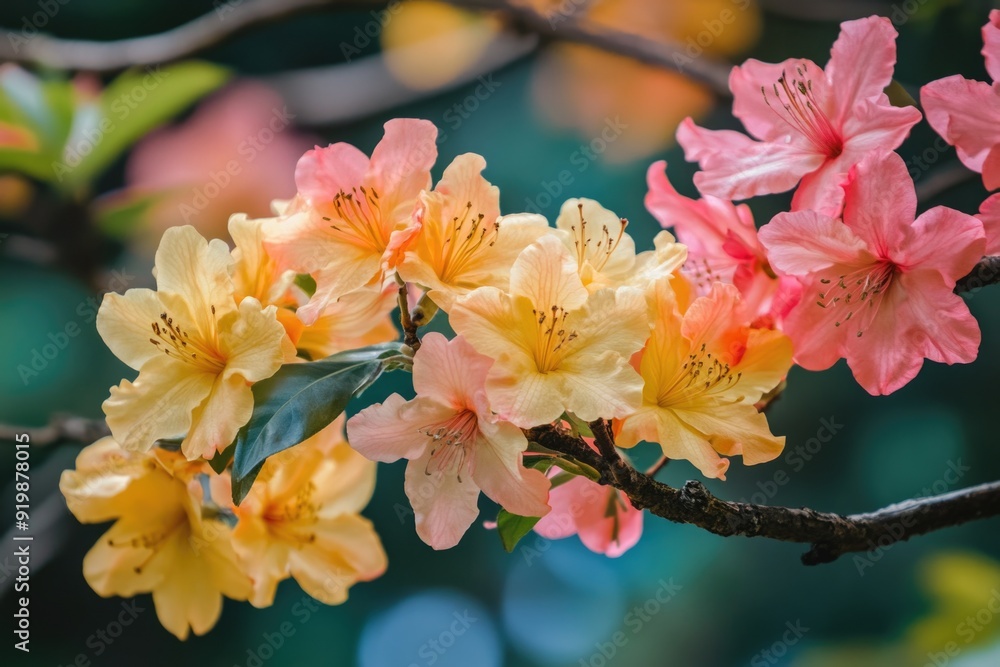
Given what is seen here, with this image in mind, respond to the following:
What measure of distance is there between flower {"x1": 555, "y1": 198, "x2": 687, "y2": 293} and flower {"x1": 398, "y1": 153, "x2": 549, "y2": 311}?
28 mm

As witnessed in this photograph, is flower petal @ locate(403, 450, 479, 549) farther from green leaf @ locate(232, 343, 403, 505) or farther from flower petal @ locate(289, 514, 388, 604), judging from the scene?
flower petal @ locate(289, 514, 388, 604)

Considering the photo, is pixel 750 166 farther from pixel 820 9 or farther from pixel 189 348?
pixel 820 9

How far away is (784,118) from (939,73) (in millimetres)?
1297

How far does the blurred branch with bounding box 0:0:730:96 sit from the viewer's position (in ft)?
3.37

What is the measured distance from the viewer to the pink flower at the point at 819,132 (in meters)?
0.47

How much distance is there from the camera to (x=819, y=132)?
50cm

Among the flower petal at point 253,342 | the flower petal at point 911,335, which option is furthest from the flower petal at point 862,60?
the flower petal at point 253,342

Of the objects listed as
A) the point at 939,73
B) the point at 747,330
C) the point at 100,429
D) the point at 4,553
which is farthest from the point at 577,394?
the point at 939,73

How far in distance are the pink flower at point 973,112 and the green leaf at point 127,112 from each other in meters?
0.88

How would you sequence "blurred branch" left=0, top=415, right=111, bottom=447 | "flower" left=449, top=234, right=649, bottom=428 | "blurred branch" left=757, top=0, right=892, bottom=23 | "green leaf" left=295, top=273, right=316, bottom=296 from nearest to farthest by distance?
"flower" left=449, top=234, right=649, bottom=428
"green leaf" left=295, top=273, right=316, bottom=296
"blurred branch" left=0, top=415, right=111, bottom=447
"blurred branch" left=757, top=0, right=892, bottom=23

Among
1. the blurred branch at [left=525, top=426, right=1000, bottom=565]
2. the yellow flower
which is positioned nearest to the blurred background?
the yellow flower

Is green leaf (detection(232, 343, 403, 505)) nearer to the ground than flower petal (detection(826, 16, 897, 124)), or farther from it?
A: nearer to the ground

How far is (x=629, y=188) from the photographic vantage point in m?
1.89

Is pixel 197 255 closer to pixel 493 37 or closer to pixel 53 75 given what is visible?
pixel 53 75
